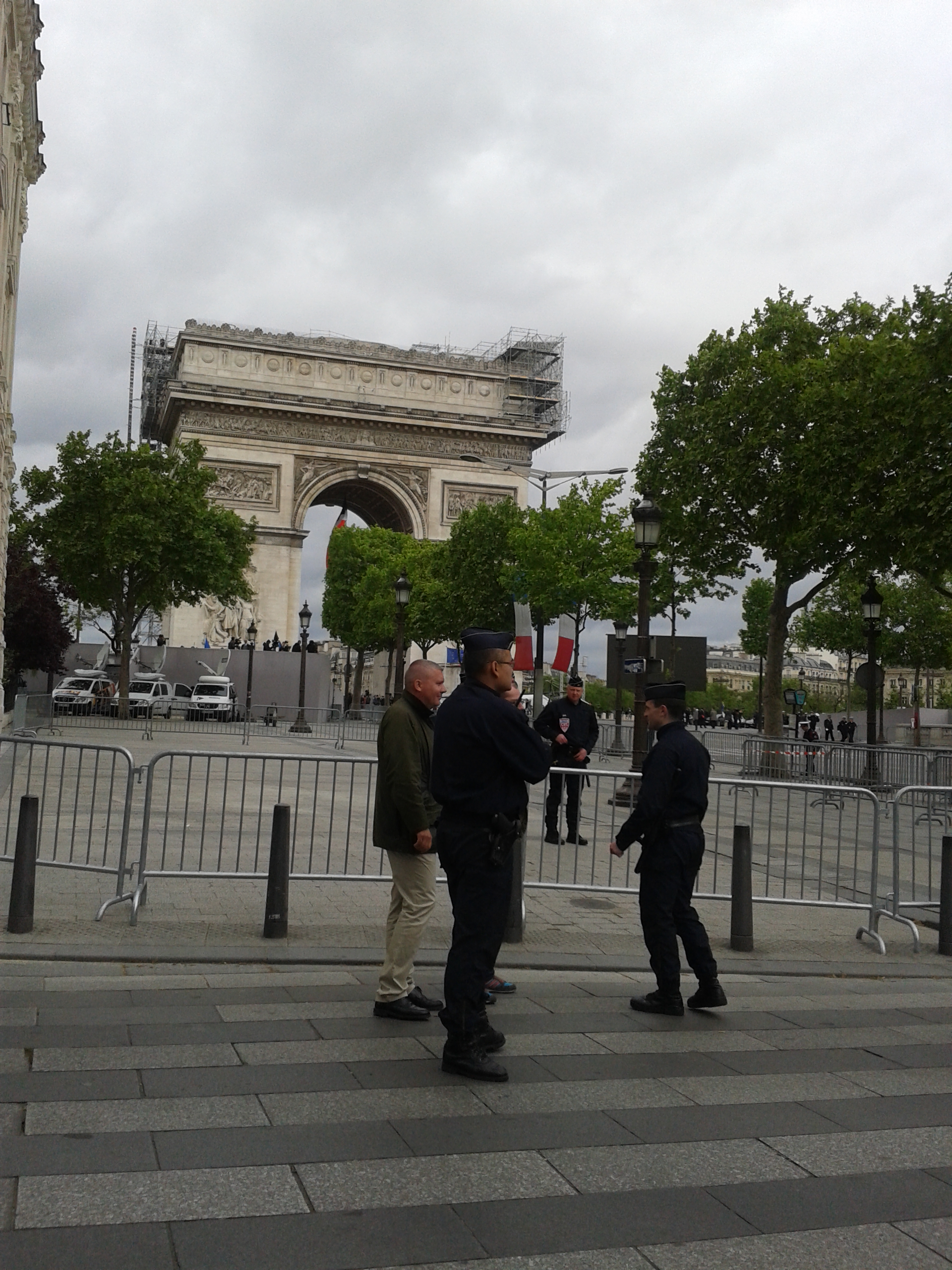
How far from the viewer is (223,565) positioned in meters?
44.4

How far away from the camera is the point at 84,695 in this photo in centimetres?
4412

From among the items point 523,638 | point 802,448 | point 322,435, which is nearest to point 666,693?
point 523,638

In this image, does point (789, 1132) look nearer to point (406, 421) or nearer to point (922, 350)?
point (922, 350)

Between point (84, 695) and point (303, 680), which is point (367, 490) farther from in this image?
point (84, 695)

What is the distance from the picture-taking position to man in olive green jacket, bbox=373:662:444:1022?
610 cm

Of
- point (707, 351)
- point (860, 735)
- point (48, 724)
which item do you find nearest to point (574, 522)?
point (707, 351)

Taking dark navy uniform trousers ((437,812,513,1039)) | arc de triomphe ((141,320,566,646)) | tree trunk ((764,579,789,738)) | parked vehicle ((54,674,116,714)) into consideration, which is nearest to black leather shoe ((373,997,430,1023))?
dark navy uniform trousers ((437,812,513,1039))

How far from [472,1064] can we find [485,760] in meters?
1.24

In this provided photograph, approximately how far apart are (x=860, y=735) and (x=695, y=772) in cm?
6490

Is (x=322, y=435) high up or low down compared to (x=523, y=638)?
up

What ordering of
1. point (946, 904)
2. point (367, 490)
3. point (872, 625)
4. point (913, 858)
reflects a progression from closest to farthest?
point (946, 904) < point (913, 858) < point (872, 625) < point (367, 490)

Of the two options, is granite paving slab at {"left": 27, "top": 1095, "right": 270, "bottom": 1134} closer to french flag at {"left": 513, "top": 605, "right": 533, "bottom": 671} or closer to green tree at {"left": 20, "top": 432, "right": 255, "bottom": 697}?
french flag at {"left": 513, "top": 605, "right": 533, "bottom": 671}

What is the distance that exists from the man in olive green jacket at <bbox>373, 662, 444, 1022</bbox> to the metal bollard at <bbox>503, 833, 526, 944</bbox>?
186 cm

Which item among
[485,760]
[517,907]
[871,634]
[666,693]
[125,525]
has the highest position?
[125,525]
